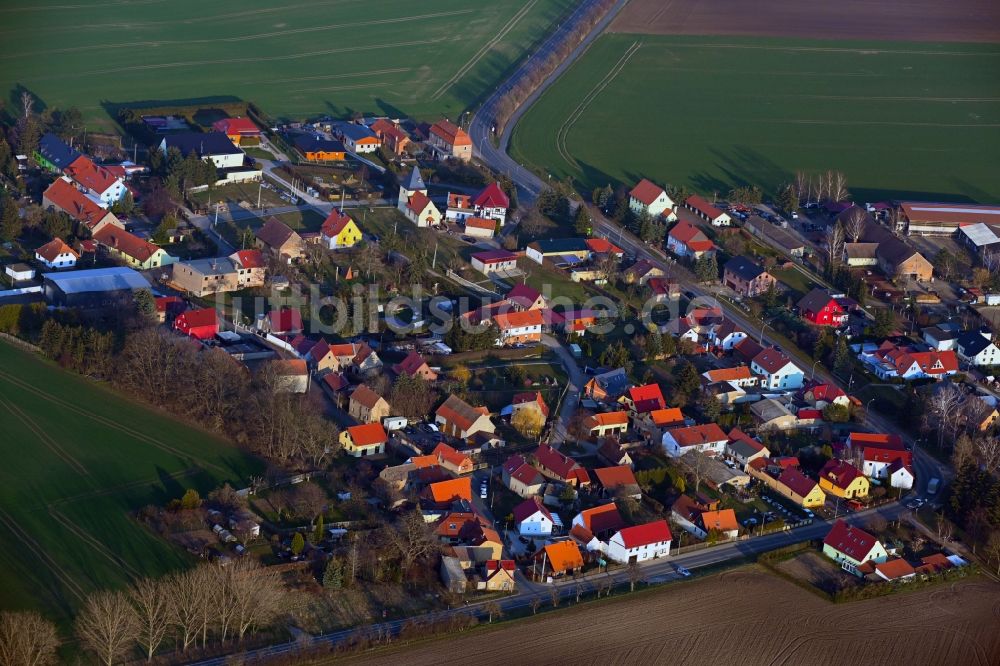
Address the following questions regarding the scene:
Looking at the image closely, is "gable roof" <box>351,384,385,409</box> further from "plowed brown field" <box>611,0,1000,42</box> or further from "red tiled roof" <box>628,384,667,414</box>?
"plowed brown field" <box>611,0,1000,42</box>

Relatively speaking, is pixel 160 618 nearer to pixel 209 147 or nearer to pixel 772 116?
pixel 209 147

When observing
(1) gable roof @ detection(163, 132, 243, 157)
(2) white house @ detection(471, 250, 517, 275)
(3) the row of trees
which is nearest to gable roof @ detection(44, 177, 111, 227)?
(1) gable roof @ detection(163, 132, 243, 157)

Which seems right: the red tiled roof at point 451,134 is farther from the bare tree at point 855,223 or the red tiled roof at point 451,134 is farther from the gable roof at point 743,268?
the bare tree at point 855,223

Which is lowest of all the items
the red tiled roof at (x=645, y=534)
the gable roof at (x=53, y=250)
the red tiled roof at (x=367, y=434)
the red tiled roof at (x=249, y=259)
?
the red tiled roof at (x=645, y=534)

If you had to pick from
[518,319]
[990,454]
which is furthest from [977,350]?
[518,319]

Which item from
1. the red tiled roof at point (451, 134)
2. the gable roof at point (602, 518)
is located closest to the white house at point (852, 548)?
the gable roof at point (602, 518)
